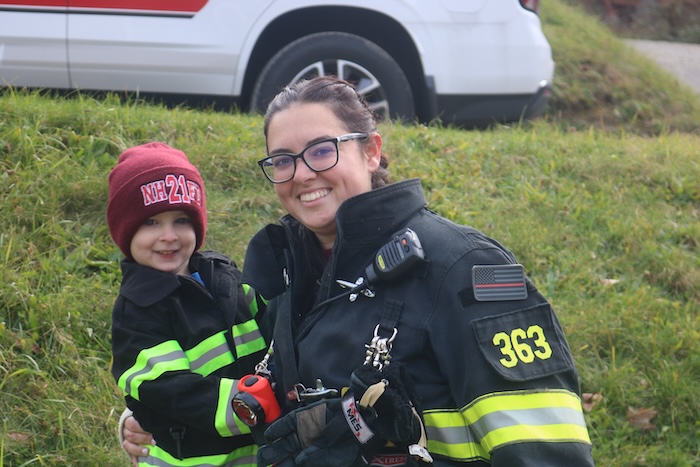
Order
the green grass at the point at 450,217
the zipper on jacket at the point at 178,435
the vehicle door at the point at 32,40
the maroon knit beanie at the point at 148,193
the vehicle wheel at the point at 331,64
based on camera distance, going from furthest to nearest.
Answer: the vehicle wheel at the point at 331,64 → the vehicle door at the point at 32,40 → the green grass at the point at 450,217 → the maroon knit beanie at the point at 148,193 → the zipper on jacket at the point at 178,435

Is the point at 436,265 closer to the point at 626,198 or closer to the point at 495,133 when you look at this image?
the point at 626,198

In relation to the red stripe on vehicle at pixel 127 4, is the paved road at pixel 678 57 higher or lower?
lower

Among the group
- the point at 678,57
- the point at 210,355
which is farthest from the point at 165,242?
the point at 678,57

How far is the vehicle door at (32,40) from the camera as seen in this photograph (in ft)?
17.3

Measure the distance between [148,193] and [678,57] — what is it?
34.6ft

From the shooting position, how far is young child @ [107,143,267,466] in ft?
8.38

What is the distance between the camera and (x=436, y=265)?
6.79 feet

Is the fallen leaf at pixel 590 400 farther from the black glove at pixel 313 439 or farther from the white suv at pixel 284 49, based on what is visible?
the white suv at pixel 284 49

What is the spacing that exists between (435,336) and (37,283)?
2.46m

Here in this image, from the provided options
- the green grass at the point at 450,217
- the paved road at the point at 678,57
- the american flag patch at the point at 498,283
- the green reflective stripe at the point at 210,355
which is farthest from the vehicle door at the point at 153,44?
the paved road at the point at 678,57

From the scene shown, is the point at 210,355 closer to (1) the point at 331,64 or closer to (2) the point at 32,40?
(1) the point at 331,64

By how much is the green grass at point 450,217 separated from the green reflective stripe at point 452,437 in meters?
1.69

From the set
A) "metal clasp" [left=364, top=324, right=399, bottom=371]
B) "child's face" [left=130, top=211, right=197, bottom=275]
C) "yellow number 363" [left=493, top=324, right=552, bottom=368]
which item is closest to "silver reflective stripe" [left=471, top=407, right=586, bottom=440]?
"yellow number 363" [left=493, top=324, right=552, bottom=368]

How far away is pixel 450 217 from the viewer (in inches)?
187
